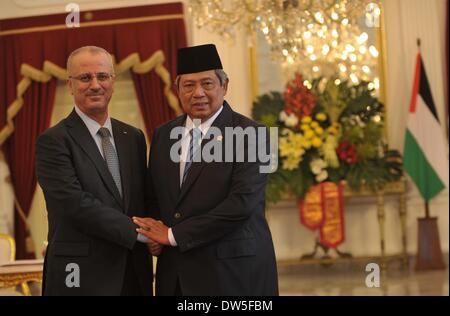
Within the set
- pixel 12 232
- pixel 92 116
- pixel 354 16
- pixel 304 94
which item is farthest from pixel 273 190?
pixel 92 116

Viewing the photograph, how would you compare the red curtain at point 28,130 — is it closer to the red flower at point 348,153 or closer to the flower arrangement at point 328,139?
the flower arrangement at point 328,139

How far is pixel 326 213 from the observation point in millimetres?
8273

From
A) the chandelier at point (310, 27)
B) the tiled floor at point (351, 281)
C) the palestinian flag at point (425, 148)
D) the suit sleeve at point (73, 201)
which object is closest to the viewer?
the suit sleeve at point (73, 201)

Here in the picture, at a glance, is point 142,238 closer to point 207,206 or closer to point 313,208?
point 207,206

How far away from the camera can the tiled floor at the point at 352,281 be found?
7039 mm

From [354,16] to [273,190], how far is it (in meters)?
2.33

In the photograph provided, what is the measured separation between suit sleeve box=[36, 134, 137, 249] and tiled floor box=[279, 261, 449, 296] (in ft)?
14.4

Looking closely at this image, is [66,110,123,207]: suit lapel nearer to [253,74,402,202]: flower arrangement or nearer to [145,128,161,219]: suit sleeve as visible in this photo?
[145,128,161,219]: suit sleeve

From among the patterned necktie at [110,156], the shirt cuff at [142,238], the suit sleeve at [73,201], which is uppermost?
the patterned necktie at [110,156]

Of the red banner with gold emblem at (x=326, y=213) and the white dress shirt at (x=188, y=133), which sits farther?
the red banner with gold emblem at (x=326, y=213)

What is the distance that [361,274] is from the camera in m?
8.37

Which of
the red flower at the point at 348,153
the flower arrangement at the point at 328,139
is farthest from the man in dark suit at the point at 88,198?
the red flower at the point at 348,153

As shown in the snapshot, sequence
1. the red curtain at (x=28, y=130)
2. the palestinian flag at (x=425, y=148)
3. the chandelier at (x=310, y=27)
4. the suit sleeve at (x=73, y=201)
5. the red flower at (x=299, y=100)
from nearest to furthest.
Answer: the suit sleeve at (x=73, y=201)
the chandelier at (x=310, y=27)
the red flower at (x=299, y=100)
the palestinian flag at (x=425, y=148)
the red curtain at (x=28, y=130)

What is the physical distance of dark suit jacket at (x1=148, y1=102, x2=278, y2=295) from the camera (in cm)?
272
